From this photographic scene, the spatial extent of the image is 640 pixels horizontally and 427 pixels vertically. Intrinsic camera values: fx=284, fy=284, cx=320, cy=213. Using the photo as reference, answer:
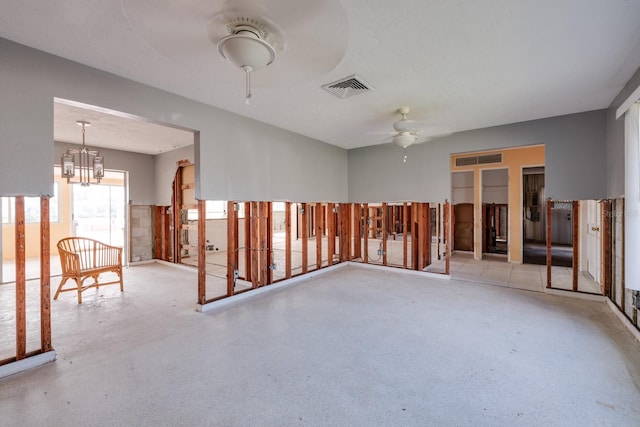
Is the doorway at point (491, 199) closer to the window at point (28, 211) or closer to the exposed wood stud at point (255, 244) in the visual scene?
the exposed wood stud at point (255, 244)

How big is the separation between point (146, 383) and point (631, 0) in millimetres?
4141

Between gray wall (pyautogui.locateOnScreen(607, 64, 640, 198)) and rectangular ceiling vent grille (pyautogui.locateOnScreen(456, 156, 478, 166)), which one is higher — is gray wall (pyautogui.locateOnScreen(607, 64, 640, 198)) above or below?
below

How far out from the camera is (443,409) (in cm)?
182

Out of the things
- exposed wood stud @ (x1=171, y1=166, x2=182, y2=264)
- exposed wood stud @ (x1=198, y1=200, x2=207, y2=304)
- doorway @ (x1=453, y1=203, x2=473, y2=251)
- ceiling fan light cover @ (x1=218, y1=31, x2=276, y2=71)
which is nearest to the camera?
ceiling fan light cover @ (x1=218, y1=31, x2=276, y2=71)

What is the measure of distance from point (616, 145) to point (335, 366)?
3999 mm

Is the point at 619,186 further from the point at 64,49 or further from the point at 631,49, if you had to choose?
the point at 64,49

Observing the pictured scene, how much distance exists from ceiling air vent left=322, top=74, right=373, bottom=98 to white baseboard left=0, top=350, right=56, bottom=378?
11.5 ft

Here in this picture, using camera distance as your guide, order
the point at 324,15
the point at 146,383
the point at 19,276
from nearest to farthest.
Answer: the point at 324,15, the point at 146,383, the point at 19,276

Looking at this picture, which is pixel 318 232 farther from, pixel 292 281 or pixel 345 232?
pixel 292 281

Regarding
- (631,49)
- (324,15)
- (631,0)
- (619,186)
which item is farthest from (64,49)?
(619,186)

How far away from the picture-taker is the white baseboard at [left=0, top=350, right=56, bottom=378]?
7.18 feet

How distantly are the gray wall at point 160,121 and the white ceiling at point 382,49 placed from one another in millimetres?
157

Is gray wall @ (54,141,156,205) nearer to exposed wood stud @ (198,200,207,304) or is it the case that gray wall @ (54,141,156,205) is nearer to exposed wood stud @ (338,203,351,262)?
exposed wood stud @ (198,200,207,304)

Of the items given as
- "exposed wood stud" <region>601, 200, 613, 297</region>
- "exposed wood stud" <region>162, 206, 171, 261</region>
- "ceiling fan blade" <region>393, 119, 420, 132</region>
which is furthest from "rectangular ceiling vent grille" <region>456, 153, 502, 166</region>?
"exposed wood stud" <region>162, 206, 171, 261</region>
